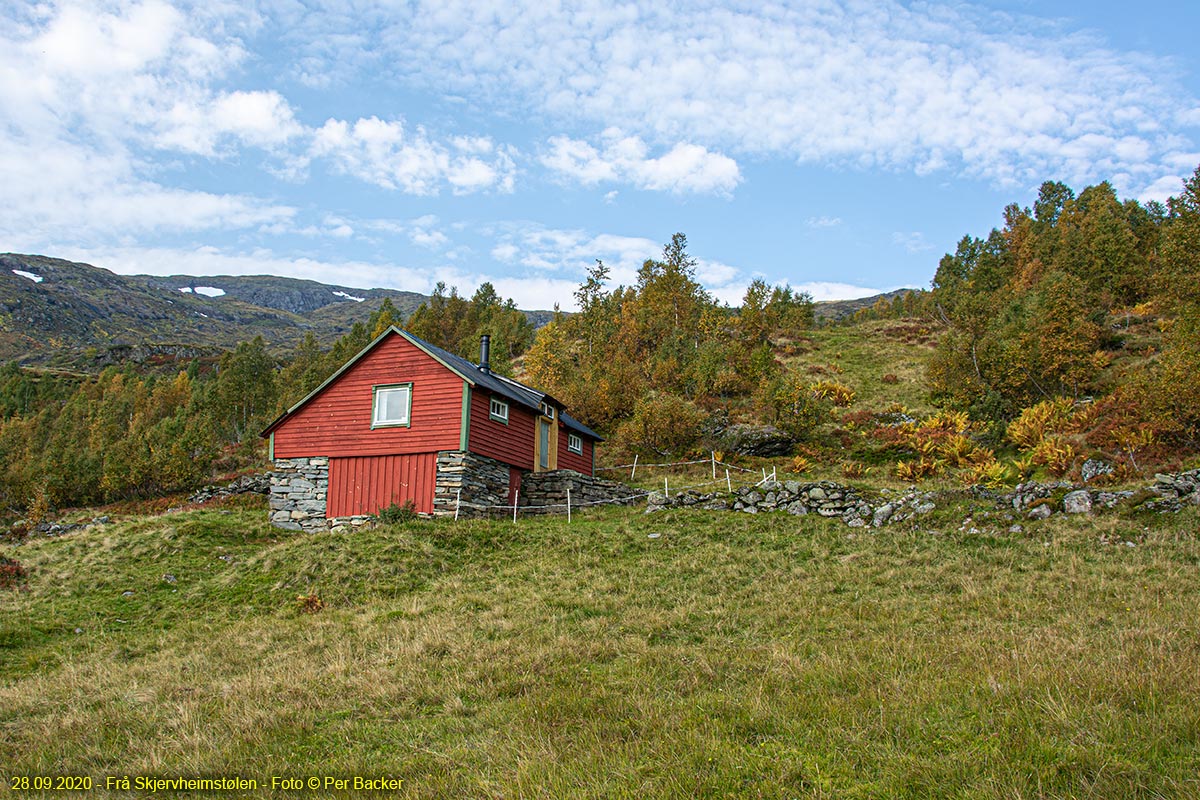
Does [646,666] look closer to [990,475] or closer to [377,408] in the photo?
[377,408]

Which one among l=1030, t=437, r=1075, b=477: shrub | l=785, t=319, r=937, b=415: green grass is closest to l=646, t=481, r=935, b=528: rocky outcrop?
l=1030, t=437, r=1075, b=477: shrub

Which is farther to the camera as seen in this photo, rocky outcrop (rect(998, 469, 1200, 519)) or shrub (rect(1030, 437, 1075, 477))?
shrub (rect(1030, 437, 1075, 477))

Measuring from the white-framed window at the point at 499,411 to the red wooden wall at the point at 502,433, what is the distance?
137 millimetres

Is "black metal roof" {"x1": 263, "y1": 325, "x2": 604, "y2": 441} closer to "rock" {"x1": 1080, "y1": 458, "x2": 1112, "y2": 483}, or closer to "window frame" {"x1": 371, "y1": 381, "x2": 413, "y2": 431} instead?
"window frame" {"x1": 371, "y1": 381, "x2": 413, "y2": 431}

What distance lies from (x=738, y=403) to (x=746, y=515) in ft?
71.6

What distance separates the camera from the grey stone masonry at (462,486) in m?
23.8

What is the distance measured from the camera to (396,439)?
25188 mm

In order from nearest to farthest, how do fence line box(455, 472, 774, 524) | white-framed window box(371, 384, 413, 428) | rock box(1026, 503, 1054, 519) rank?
rock box(1026, 503, 1054, 519) < fence line box(455, 472, 774, 524) < white-framed window box(371, 384, 413, 428)

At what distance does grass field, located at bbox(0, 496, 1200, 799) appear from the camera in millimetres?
5777

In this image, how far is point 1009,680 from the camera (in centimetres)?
716

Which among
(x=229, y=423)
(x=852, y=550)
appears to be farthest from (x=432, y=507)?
(x=229, y=423)

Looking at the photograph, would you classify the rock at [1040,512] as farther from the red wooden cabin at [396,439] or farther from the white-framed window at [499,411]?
the white-framed window at [499,411]

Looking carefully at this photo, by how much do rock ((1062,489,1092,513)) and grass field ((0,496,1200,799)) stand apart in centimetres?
98

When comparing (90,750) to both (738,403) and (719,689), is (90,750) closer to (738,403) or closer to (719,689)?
(719,689)
